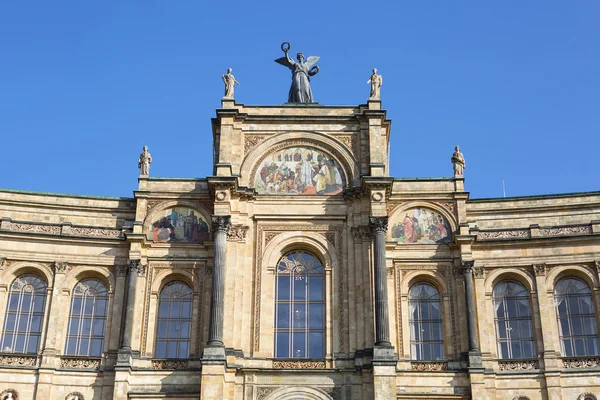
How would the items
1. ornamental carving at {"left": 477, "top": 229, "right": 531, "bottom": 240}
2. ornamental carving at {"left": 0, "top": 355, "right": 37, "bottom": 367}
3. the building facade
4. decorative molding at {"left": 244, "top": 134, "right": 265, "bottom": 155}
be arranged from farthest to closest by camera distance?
decorative molding at {"left": 244, "top": 134, "right": 265, "bottom": 155} → ornamental carving at {"left": 477, "top": 229, "right": 531, "bottom": 240} → ornamental carving at {"left": 0, "top": 355, "right": 37, "bottom": 367} → the building facade

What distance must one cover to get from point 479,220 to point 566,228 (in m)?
3.66

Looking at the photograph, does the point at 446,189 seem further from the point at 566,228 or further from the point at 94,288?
the point at 94,288

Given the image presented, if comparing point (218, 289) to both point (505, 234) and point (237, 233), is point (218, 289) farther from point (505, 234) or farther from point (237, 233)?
point (505, 234)

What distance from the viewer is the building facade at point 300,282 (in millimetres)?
35094

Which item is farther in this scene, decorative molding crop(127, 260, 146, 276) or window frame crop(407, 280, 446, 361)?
decorative molding crop(127, 260, 146, 276)

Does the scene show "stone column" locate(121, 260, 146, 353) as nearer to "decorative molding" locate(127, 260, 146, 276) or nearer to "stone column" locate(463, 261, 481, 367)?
"decorative molding" locate(127, 260, 146, 276)

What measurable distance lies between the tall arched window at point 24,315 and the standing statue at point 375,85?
647 inches

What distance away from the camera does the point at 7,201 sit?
1500 inches

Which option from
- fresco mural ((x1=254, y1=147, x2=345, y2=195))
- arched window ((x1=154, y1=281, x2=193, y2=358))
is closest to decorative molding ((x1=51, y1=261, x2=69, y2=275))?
arched window ((x1=154, y1=281, x2=193, y2=358))

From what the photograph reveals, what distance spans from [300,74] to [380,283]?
12.1 meters

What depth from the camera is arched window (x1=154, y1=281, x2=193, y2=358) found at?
36.2 metres

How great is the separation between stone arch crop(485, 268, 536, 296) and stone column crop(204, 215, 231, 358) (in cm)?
1109

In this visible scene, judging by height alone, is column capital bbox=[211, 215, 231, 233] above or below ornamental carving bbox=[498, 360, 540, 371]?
above

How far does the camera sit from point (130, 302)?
36.2m
